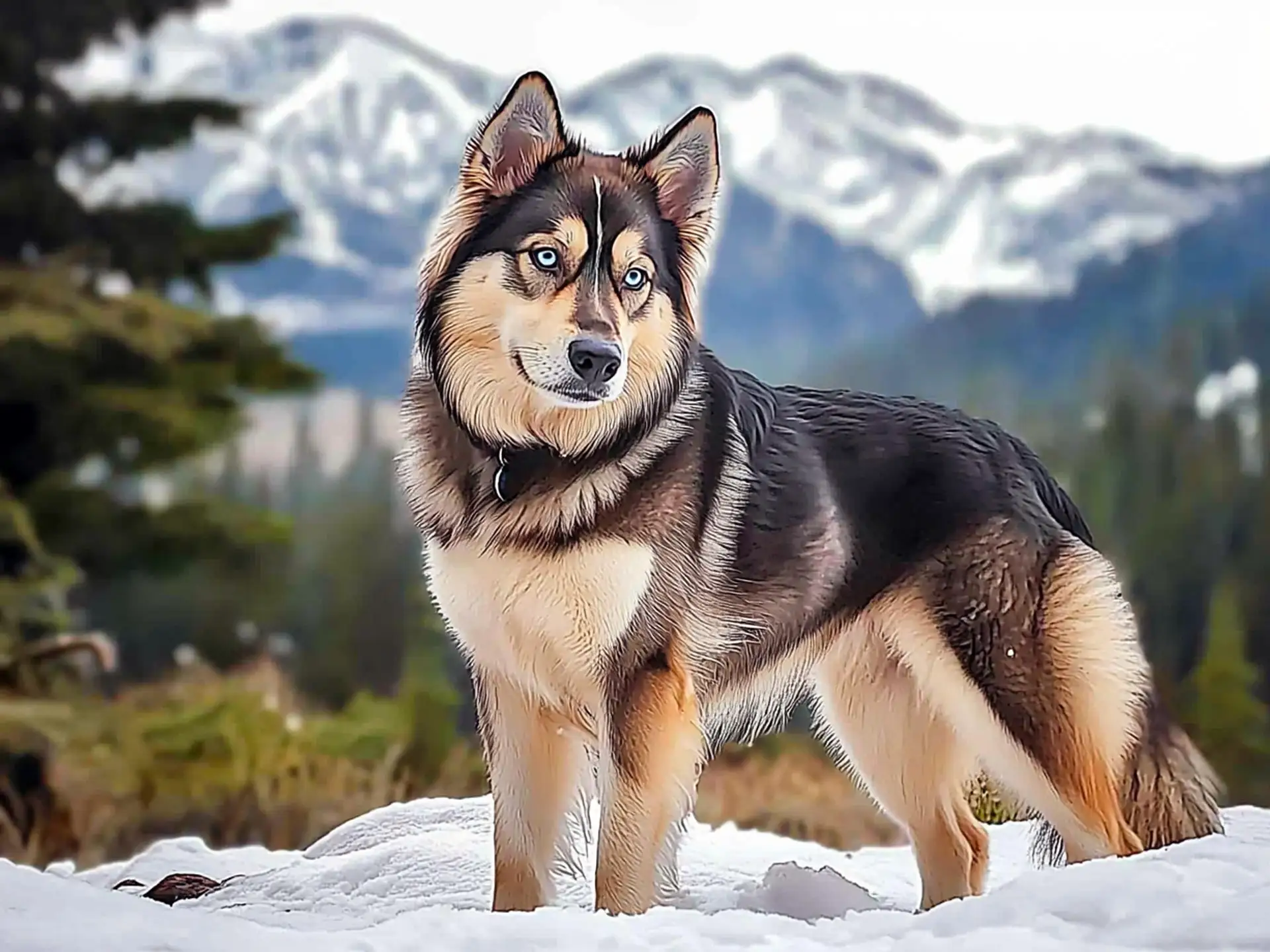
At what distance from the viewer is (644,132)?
155 inches

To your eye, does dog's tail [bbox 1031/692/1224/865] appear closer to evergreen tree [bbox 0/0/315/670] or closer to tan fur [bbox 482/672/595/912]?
tan fur [bbox 482/672/595/912]

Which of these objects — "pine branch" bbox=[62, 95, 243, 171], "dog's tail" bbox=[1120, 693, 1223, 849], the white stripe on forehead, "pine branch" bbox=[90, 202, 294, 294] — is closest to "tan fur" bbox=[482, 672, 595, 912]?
the white stripe on forehead

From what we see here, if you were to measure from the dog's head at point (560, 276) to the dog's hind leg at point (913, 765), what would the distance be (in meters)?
0.69

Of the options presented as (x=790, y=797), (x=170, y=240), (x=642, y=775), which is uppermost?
(x=170, y=240)

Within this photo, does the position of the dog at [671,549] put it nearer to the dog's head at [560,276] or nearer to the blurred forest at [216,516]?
the dog's head at [560,276]

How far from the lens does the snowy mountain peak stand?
4.12 m

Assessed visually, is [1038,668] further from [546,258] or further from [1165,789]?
[546,258]

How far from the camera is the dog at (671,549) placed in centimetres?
188

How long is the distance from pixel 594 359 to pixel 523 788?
766 mm

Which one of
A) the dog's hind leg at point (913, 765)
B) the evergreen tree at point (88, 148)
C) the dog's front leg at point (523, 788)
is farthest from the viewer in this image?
the evergreen tree at point (88, 148)

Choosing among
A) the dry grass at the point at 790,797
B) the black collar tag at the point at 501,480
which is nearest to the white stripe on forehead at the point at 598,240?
the black collar tag at the point at 501,480

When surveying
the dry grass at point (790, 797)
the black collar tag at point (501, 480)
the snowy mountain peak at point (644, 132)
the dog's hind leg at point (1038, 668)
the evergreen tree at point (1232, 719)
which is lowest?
the dry grass at point (790, 797)

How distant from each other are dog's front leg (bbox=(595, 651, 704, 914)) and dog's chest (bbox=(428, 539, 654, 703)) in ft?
0.23

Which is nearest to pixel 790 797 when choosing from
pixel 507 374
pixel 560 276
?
pixel 507 374
